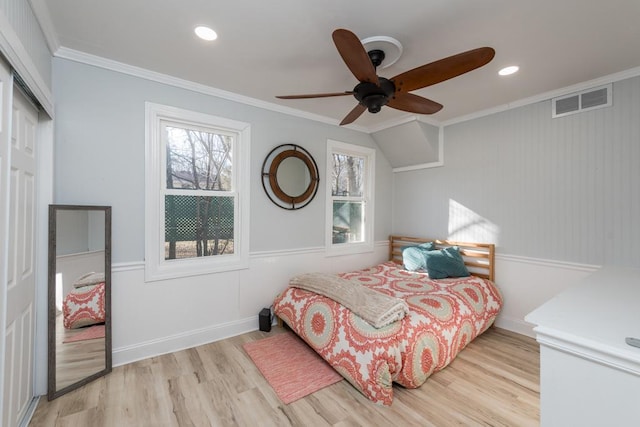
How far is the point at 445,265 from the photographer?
126 inches

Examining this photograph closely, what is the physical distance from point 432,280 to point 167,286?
9.14 ft

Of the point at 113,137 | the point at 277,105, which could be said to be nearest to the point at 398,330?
the point at 277,105

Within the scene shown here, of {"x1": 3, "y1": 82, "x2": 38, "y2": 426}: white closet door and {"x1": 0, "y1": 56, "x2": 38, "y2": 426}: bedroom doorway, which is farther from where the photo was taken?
{"x1": 3, "y1": 82, "x2": 38, "y2": 426}: white closet door

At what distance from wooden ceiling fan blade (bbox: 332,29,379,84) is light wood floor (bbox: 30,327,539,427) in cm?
216

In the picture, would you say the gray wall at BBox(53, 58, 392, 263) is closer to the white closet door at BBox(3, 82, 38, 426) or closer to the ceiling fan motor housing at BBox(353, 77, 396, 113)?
the white closet door at BBox(3, 82, 38, 426)

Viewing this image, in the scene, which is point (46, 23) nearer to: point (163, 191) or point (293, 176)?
point (163, 191)

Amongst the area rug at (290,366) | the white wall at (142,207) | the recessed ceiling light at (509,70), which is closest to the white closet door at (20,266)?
the white wall at (142,207)

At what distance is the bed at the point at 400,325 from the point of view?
74.7 inches

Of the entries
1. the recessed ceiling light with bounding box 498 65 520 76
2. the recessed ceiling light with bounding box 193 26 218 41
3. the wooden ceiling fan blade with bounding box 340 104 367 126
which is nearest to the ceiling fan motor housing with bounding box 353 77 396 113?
the wooden ceiling fan blade with bounding box 340 104 367 126

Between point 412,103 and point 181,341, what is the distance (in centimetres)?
290

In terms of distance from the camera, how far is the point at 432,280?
3150 millimetres

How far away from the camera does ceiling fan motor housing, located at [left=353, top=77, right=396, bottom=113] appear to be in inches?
68.8

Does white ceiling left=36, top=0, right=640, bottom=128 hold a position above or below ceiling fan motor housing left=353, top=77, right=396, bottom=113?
above

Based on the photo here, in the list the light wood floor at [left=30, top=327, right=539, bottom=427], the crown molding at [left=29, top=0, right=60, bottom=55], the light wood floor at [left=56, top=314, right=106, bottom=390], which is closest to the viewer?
the crown molding at [left=29, top=0, right=60, bottom=55]
